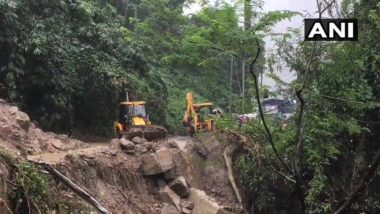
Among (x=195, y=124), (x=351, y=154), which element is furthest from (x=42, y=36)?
(x=351, y=154)

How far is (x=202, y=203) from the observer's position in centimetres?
959

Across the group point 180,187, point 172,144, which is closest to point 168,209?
point 180,187

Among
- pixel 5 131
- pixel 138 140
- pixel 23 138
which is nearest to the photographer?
pixel 5 131

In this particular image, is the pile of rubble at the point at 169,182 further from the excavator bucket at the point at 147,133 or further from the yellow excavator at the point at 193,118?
the yellow excavator at the point at 193,118

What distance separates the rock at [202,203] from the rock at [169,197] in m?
0.32

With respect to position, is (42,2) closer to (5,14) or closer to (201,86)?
(5,14)

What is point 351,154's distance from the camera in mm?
10336

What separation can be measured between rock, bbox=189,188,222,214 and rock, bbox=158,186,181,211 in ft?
1.06

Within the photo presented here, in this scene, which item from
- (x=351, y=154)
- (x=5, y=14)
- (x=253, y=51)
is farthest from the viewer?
(x=5, y=14)

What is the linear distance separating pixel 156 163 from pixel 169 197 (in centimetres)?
77

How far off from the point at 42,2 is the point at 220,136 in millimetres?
7321

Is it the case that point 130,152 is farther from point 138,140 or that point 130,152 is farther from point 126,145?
point 138,140

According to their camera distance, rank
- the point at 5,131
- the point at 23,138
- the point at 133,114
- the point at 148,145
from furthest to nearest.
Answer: the point at 133,114, the point at 148,145, the point at 23,138, the point at 5,131

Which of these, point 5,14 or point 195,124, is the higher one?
point 5,14
